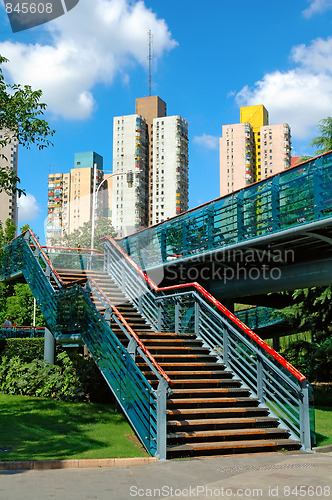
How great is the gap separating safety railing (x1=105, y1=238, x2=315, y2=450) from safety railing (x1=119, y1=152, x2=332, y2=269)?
1.60 metres

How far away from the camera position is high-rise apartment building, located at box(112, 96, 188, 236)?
116562mm

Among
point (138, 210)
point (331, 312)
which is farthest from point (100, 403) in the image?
point (138, 210)

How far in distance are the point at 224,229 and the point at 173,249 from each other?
2.56m

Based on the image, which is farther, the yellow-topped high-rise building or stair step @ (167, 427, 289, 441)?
the yellow-topped high-rise building

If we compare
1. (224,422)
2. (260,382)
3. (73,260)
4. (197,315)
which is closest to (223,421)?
(224,422)

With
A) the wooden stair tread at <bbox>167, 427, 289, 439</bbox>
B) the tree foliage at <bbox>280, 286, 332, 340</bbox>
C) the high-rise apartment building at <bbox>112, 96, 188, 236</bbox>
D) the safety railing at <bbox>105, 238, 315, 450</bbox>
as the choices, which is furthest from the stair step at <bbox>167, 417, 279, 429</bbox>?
the high-rise apartment building at <bbox>112, 96, 188, 236</bbox>

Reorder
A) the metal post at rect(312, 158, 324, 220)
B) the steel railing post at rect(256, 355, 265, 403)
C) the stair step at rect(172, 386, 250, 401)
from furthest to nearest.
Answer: the metal post at rect(312, 158, 324, 220) < the steel railing post at rect(256, 355, 265, 403) < the stair step at rect(172, 386, 250, 401)

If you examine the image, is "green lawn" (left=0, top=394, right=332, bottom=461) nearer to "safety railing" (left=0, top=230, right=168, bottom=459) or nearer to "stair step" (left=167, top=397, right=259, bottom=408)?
"safety railing" (left=0, top=230, right=168, bottom=459)

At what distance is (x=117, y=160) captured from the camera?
118 metres

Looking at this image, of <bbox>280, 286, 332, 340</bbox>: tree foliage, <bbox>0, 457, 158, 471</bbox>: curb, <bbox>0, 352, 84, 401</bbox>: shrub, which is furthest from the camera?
<bbox>280, 286, 332, 340</bbox>: tree foliage

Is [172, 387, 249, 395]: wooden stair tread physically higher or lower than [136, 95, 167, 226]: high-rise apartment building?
lower

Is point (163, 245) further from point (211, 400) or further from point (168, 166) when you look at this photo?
point (168, 166)

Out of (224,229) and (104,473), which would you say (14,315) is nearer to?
(224,229)

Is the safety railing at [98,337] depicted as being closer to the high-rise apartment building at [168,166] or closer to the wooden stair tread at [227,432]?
the wooden stair tread at [227,432]
